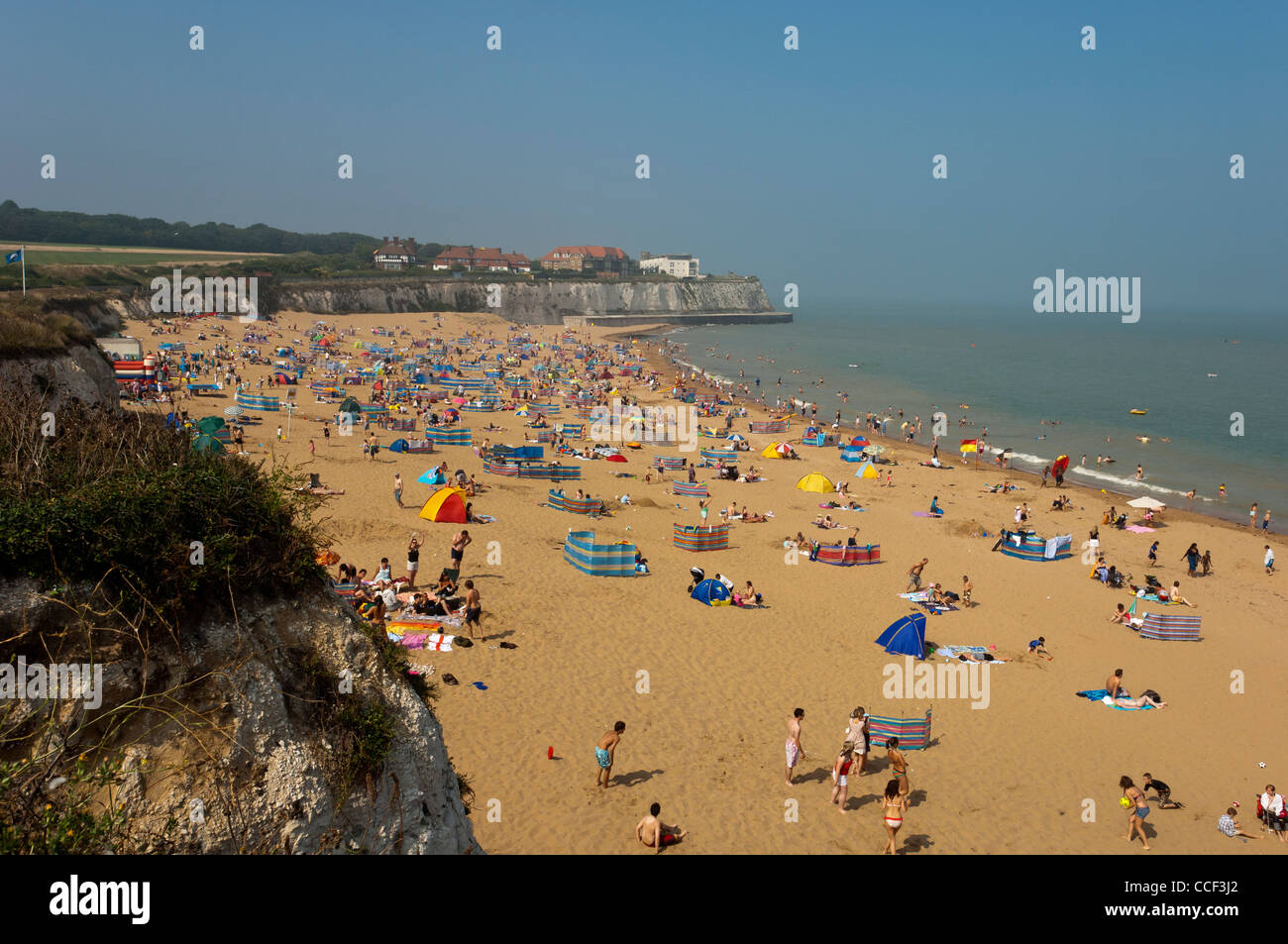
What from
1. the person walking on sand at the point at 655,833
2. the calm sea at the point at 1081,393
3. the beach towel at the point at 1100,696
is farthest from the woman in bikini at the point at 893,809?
the calm sea at the point at 1081,393

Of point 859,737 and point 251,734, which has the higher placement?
point 251,734

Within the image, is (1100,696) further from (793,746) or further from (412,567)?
(412,567)

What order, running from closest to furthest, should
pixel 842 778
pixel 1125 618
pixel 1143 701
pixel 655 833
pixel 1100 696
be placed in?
pixel 655 833 → pixel 842 778 → pixel 1143 701 → pixel 1100 696 → pixel 1125 618

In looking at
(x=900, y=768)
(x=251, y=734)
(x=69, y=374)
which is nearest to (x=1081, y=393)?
(x=900, y=768)

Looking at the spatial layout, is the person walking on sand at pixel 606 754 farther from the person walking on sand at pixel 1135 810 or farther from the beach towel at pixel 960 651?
the beach towel at pixel 960 651

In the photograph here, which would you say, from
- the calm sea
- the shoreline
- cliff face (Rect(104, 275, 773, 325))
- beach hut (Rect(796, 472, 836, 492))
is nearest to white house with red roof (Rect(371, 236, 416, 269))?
cliff face (Rect(104, 275, 773, 325))

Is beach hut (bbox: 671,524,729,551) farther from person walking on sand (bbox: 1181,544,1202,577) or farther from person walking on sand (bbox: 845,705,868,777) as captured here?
person walking on sand (bbox: 1181,544,1202,577)

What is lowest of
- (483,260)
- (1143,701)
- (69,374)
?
(1143,701)
